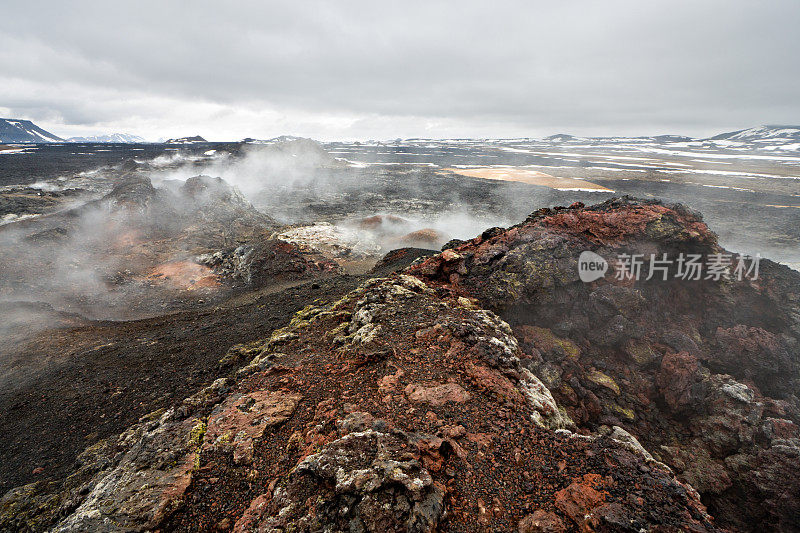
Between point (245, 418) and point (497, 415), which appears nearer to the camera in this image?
point (497, 415)

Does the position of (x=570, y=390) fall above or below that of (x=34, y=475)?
above

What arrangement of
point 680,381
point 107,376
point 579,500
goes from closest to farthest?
1. point 579,500
2. point 680,381
3. point 107,376

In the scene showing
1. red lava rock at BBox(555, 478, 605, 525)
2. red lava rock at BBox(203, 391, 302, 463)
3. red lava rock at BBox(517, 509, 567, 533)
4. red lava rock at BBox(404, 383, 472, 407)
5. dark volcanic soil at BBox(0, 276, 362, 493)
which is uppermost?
red lava rock at BBox(404, 383, 472, 407)

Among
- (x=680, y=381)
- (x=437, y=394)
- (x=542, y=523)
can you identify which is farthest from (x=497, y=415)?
(x=680, y=381)

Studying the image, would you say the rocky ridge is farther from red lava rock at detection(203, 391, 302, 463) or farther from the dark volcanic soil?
the dark volcanic soil

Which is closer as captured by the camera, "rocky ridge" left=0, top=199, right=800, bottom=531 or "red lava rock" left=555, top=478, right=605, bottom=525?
"red lava rock" left=555, top=478, right=605, bottom=525

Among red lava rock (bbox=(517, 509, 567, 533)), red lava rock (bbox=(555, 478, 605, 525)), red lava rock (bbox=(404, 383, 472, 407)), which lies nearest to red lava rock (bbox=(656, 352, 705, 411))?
red lava rock (bbox=(555, 478, 605, 525))

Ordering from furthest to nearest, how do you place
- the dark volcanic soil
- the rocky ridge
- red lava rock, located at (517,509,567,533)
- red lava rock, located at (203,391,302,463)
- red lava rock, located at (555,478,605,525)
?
the dark volcanic soil, red lava rock, located at (203,391,302,463), the rocky ridge, red lava rock, located at (555,478,605,525), red lava rock, located at (517,509,567,533)

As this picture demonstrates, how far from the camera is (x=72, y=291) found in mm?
16734

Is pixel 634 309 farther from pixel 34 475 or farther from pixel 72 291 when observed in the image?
pixel 72 291

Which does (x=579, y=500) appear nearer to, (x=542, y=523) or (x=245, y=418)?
(x=542, y=523)

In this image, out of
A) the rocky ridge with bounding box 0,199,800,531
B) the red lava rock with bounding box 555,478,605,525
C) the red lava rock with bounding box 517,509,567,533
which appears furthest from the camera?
the rocky ridge with bounding box 0,199,800,531

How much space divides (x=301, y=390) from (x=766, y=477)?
825 centimetres

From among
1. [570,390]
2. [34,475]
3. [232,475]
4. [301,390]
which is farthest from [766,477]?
[34,475]
